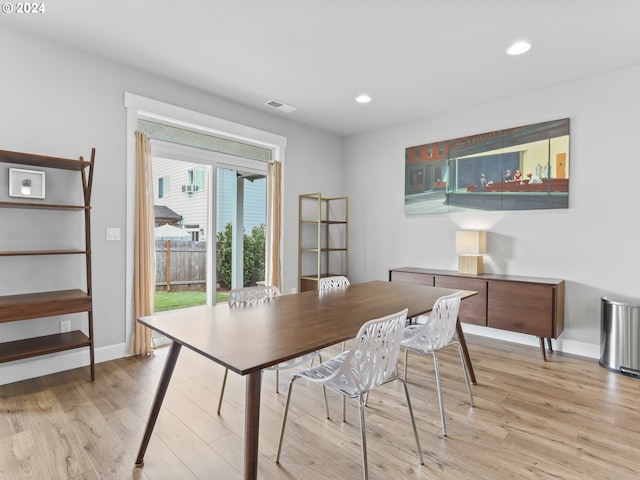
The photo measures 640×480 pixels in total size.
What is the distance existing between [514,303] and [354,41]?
280cm

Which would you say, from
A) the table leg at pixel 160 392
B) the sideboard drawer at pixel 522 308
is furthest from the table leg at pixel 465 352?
the table leg at pixel 160 392

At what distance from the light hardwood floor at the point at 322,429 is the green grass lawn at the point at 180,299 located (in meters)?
0.88

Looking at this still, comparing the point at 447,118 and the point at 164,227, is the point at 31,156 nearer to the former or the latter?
the point at 164,227

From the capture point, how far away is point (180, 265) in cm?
383

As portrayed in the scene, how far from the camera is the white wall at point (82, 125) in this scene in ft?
8.73

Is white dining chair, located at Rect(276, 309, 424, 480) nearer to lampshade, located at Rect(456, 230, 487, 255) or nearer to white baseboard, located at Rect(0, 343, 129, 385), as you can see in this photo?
white baseboard, located at Rect(0, 343, 129, 385)

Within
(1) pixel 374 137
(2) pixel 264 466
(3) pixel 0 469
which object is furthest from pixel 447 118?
(3) pixel 0 469

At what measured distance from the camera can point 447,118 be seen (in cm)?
432

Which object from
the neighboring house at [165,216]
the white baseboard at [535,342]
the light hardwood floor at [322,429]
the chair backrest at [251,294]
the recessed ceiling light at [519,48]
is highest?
the recessed ceiling light at [519,48]

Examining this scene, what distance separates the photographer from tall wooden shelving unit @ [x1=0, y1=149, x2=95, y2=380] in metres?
2.42

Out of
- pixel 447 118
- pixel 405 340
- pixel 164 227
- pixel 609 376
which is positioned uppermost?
pixel 447 118

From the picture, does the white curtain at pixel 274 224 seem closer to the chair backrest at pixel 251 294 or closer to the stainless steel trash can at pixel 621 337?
the chair backrest at pixel 251 294

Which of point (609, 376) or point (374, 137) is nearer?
point (609, 376)

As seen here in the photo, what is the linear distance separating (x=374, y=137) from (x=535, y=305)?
306 cm
